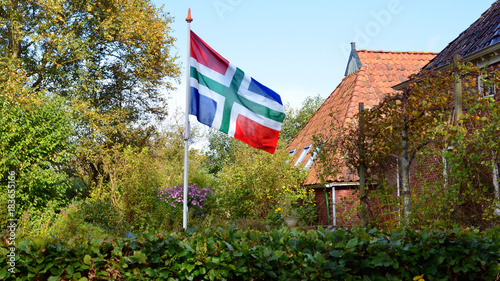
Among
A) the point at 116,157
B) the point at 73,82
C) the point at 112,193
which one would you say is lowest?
the point at 112,193

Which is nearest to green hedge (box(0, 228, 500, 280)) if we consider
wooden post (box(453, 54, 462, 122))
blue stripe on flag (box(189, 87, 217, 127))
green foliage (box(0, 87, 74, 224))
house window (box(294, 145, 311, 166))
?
blue stripe on flag (box(189, 87, 217, 127))

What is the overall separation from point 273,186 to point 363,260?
40.1 ft

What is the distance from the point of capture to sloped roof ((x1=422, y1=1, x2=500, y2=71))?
11.8 meters

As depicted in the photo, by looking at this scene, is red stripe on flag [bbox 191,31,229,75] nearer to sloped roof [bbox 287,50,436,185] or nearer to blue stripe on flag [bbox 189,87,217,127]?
blue stripe on flag [bbox 189,87,217,127]

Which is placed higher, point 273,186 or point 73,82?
point 73,82

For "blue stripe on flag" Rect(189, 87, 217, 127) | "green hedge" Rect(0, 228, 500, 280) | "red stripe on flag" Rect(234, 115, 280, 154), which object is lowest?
"green hedge" Rect(0, 228, 500, 280)

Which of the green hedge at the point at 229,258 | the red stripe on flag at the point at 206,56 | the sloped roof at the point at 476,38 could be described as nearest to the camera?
the green hedge at the point at 229,258

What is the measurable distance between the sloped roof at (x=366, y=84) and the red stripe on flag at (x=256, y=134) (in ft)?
32.2

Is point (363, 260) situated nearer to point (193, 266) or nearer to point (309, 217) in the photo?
point (193, 266)

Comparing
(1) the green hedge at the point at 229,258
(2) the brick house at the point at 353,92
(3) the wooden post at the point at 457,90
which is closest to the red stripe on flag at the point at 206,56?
(1) the green hedge at the point at 229,258

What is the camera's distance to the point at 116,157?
59.1 ft

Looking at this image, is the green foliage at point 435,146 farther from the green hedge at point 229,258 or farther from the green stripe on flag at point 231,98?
the green hedge at point 229,258

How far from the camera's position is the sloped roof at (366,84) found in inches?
Answer: 734

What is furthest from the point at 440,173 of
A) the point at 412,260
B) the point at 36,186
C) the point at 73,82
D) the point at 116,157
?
the point at 73,82
